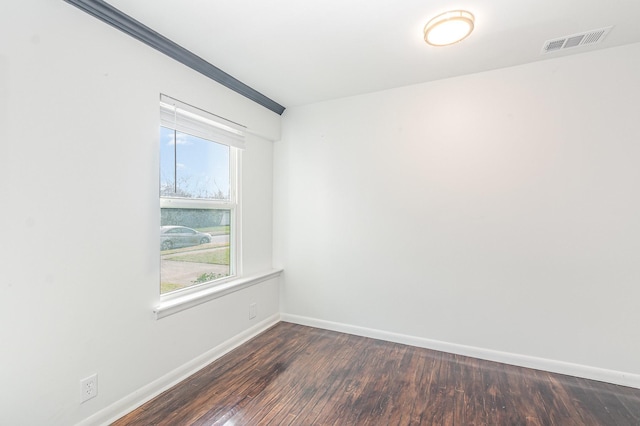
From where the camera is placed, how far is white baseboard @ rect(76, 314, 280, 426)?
1.79 metres

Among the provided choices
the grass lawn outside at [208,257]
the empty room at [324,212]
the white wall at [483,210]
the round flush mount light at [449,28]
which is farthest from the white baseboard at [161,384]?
the round flush mount light at [449,28]

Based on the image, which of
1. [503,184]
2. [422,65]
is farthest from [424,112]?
[503,184]

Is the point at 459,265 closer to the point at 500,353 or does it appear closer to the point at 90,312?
the point at 500,353

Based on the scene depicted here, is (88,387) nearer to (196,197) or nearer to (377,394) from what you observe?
(196,197)

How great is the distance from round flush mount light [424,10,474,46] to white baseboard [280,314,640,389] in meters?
2.53

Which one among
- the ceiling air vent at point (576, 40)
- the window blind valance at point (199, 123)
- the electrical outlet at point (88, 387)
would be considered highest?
the ceiling air vent at point (576, 40)

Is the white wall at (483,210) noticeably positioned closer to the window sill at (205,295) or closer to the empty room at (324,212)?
the empty room at (324,212)

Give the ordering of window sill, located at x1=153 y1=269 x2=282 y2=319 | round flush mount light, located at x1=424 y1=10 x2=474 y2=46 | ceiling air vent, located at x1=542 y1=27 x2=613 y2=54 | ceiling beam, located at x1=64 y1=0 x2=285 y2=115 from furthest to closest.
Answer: window sill, located at x1=153 y1=269 x2=282 y2=319 → ceiling air vent, located at x1=542 y1=27 x2=613 y2=54 → round flush mount light, located at x1=424 y1=10 x2=474 y2=46 → ceiling beam, located at x1=64 y1=0 x2=285 y2=115

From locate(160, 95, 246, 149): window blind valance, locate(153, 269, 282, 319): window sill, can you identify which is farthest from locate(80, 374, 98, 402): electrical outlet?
locate(160, 95, 246, 149): window blind valance

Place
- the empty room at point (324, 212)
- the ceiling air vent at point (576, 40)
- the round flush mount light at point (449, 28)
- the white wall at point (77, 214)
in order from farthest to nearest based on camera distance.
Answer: the ceiling air vent at point (576, 40), the round flush mount light at point (449, 28), the empty room at point (324, 212), the white wall at point (77, 214)

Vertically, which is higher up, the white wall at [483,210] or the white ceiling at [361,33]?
the white ceiling at [361,33]

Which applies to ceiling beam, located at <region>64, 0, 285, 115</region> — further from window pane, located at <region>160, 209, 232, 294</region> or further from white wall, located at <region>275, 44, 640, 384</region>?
window pane, located at <region>160, 209, 232, 294</region>

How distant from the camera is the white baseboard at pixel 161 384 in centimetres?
179

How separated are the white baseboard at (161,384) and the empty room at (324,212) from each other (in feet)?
0.05
